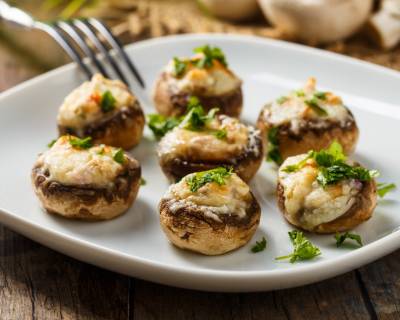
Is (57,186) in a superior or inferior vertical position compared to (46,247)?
superior

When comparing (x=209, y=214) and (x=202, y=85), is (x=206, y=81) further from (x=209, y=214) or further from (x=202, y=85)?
(x=209, y=214)

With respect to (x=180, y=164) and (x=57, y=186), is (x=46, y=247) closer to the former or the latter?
(x=57, y=186)

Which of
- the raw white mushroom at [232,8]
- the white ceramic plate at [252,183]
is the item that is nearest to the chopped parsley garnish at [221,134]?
the white ceramic plate at [252,183]

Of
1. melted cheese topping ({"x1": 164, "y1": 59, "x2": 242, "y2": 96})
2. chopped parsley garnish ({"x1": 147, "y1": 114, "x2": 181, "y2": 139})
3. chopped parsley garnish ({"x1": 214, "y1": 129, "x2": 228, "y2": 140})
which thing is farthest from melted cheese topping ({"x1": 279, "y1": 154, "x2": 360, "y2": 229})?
melted cheese topping ({"x1": 164, "y1": 59, "x2": 242, "y2": 96})

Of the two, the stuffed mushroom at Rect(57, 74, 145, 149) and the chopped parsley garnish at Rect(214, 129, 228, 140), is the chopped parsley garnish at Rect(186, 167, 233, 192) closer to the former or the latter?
the chopped parsley garnish at Rect(214, 129, 228, 140)

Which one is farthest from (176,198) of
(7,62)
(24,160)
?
(7,62)

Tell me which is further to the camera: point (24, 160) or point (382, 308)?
point (24, 160)

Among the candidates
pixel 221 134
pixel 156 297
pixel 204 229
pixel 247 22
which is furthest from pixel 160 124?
pixel 247 22
